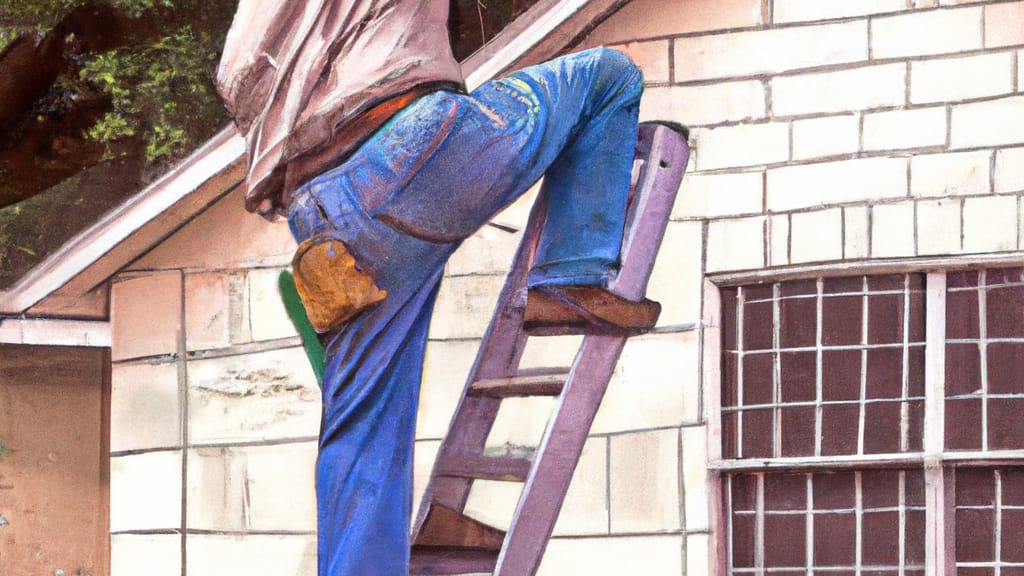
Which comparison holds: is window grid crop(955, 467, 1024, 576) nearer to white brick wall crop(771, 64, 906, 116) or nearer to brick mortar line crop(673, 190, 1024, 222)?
brick mortar line crop(673, 190, 1024, 222)

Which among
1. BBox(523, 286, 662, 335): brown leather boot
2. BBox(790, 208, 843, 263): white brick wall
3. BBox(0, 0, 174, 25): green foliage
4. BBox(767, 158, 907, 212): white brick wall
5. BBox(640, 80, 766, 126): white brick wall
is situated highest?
BBox(0, 0, 174, 25): green foliage

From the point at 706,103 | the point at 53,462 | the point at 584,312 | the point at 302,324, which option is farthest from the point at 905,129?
the point at 53,462

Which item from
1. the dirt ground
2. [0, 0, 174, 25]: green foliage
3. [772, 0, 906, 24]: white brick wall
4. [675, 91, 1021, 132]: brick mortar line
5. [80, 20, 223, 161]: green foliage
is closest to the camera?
[675, 91, 1021, 132]: brick mortar line

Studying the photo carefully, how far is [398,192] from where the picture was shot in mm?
4262

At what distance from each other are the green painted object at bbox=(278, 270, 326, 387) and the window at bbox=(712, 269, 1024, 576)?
1.08 meters

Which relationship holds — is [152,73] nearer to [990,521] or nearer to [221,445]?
[221,445]

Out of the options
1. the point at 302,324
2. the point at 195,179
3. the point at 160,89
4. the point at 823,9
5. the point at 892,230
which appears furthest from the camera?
the point at 160,89

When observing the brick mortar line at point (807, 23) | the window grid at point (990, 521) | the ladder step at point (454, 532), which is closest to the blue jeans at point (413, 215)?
the ladder step at point (454, 532)

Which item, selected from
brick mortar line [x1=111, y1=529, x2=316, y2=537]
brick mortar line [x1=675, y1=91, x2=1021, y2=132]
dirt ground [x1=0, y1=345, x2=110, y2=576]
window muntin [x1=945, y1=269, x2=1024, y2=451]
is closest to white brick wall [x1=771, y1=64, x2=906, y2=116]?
brick mortar line [x1=675, y1=91, x2=1021, y2=132]

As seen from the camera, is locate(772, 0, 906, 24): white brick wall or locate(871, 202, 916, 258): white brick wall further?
locate(772, 0, 906, 24): white brick wall

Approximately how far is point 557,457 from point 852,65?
1279 millimetres

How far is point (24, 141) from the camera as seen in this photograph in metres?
5.14

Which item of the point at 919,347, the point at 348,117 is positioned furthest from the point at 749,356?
the point at 348,117

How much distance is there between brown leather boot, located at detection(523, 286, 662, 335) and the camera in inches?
170
